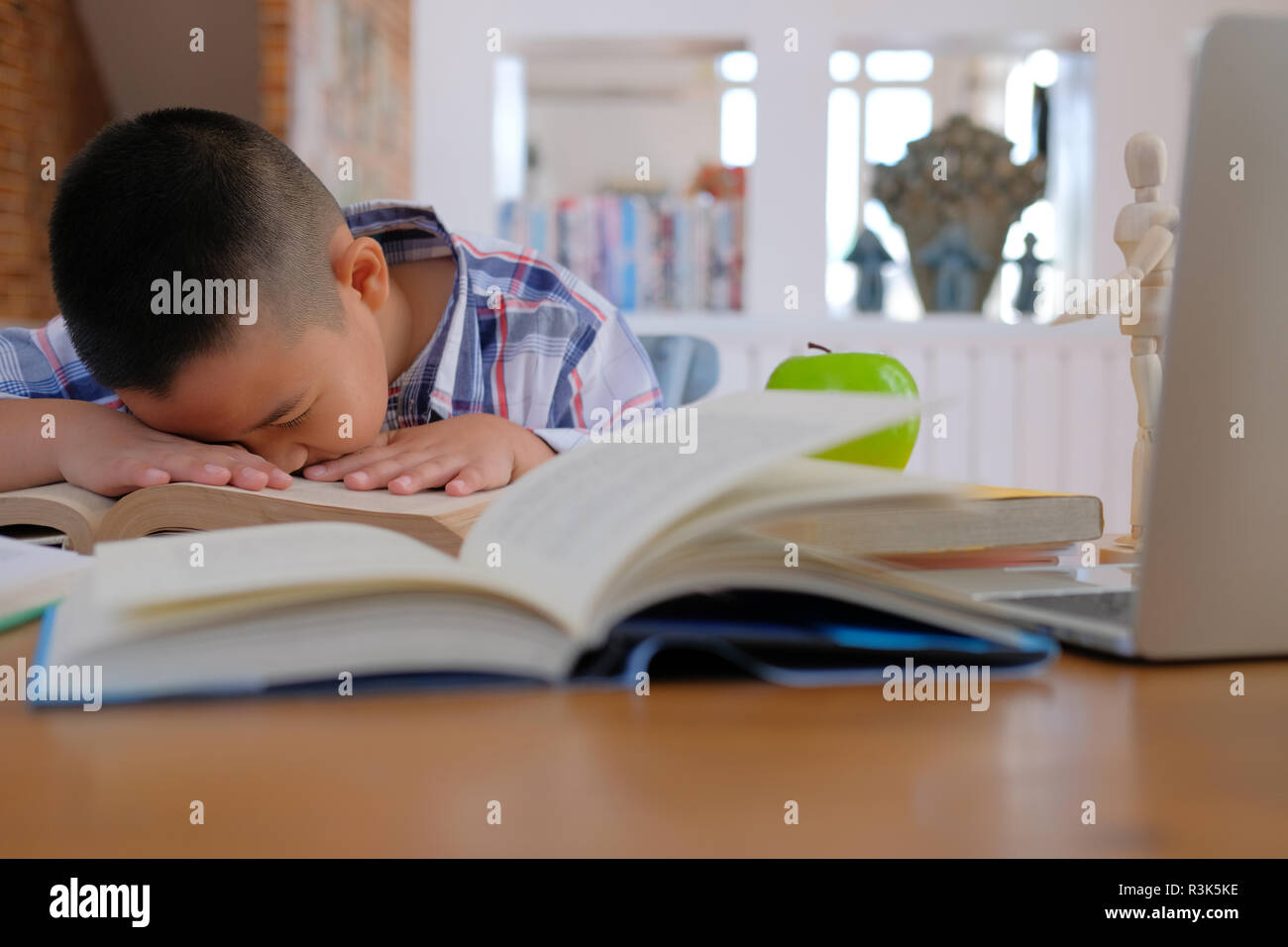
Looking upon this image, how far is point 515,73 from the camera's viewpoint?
120 inches

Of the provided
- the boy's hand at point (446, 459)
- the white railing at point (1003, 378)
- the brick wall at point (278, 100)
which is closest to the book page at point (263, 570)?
the boy's hand at point (446, 459)

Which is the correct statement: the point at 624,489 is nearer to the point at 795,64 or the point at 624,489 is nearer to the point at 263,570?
the point at 263,570

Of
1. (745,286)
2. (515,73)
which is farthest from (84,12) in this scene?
(745,286)

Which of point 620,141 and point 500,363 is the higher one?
point 620,141

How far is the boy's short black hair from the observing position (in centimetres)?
79

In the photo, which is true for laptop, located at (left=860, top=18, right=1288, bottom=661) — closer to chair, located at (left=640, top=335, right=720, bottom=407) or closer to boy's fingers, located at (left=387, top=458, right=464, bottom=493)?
boy's fingers, located at (left=387, top=458, right=464, bottom=493)

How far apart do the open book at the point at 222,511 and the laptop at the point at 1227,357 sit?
15.4 inches

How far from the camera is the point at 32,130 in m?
3.48

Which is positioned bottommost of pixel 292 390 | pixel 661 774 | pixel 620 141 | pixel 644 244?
pixel 661 774

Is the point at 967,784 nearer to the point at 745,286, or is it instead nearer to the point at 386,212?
the point at 386,212

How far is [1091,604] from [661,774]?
25 centimetres

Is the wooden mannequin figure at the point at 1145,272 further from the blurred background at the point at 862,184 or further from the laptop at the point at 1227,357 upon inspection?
the blurred background at the point at 862,184

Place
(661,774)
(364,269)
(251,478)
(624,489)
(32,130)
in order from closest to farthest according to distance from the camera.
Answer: (661,774) → (624,489) → (251,478) → (364,269) → (32,130)

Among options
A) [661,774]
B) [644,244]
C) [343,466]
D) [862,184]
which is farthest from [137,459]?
[862,184]
